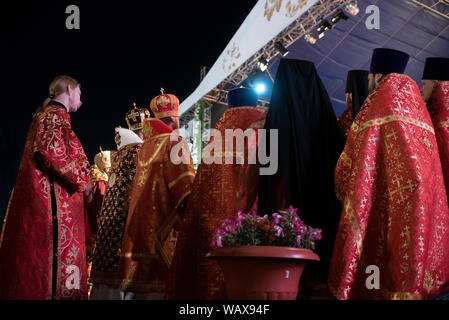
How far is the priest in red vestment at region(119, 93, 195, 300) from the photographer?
4.28m

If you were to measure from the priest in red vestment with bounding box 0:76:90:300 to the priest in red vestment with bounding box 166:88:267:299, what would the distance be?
0.79 metres

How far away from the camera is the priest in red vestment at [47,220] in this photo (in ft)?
11.9

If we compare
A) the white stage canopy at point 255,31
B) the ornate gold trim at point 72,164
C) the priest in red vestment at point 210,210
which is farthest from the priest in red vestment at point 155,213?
the white stage canopy at point 255,31

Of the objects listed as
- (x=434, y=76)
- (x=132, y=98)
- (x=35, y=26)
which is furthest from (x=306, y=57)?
(x=434, y=76)

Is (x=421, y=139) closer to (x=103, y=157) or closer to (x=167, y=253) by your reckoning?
(x=167, y=253)

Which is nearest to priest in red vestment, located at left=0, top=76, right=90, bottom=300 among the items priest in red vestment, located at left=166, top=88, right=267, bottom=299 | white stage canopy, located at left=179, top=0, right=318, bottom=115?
priest in red vestment, located at left=166, top=88, right=267, bottom=299

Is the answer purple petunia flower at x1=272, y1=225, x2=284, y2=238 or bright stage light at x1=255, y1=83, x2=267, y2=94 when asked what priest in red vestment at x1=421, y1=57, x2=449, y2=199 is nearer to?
purple petunia flower at x1=272, y1=225, x2=284, y2=238

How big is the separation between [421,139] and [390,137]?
0.71 feet

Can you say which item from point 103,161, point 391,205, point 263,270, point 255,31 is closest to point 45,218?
point 263,270

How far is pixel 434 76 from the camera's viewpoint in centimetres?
394

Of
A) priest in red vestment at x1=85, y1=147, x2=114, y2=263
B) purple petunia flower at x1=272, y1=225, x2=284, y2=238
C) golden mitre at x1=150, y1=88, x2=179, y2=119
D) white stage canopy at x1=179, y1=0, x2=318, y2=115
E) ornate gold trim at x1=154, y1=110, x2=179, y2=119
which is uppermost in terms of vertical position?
white stage canopy at x1=179, y1=0, x2=318, y2=115

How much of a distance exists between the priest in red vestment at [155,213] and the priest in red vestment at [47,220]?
51 cm

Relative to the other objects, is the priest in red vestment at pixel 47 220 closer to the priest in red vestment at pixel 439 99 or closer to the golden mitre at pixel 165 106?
the golden mitre at pixel 165 106

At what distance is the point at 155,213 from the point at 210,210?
2.55ft
